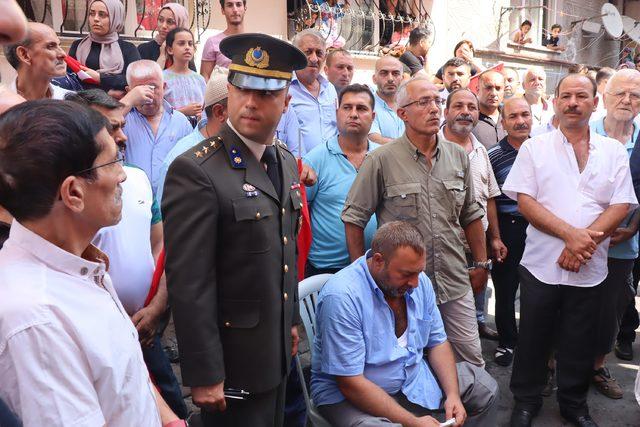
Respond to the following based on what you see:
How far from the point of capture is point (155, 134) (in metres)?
3.85

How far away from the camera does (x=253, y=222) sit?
202 cm

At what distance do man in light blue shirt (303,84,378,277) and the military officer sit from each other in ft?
4.48

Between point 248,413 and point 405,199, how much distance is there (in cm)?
146

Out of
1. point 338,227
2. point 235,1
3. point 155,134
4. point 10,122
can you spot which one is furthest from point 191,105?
point 10,122

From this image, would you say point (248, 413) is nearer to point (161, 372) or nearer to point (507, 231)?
point (161, 372)

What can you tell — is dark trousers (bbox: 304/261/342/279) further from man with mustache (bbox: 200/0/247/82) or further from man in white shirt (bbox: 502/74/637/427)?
man with mustache (bbox: 200/0/247/82)

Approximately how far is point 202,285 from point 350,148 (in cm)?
203

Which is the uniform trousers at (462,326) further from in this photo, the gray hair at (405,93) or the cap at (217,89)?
the cap at (217,89)

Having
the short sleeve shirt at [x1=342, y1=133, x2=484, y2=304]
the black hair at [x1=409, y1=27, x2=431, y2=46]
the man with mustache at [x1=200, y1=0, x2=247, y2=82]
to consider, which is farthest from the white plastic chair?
the black hair at [x1=409, y1=27, x2=431, y2=46]

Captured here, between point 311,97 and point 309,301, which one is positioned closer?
point 309,301

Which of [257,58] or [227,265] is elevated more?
[257,58]

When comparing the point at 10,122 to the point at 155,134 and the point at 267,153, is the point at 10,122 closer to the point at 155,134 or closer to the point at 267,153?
the point at 267,153

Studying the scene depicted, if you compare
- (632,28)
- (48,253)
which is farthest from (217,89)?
(632,28)

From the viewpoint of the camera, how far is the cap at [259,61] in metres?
2.08
